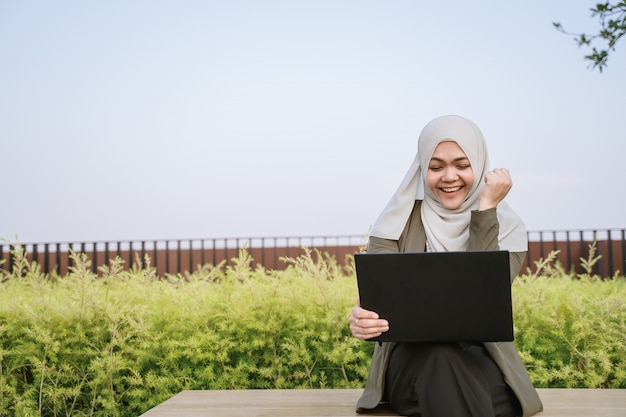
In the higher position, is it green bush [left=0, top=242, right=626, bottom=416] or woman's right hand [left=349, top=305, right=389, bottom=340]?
woman's right hand [left=349, top=305, right=389, bottom=340]

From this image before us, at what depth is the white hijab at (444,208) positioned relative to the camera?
7.50 ft

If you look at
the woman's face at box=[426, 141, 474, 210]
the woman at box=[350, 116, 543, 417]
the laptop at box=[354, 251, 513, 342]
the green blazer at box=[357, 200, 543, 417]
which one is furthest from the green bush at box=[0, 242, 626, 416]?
the laptop at box=[354, 251, 513, 342]

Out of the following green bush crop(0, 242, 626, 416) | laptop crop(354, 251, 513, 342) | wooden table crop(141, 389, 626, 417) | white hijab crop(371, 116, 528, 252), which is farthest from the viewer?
green bush crop(0, 242, 626, 416)

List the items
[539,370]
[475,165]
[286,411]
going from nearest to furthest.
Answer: [475,165] → [286,411] → [539,370]

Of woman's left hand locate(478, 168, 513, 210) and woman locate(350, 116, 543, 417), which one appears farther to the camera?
woman's left hand locate(478, 168, 513, 210)

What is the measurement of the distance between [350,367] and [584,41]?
322 centimetres

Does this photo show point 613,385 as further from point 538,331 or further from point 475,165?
point 475,165

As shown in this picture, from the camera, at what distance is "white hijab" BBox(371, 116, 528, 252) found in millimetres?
2285

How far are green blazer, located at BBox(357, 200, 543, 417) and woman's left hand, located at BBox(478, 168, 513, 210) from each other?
40 mm

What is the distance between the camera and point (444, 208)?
238 cm

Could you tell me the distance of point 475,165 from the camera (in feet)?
7.52

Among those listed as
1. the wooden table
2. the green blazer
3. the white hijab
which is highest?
the white hijab

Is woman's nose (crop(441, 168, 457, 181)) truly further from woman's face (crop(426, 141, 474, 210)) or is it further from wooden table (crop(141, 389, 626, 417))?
wooden table (crop(141, 389, 626, 417))

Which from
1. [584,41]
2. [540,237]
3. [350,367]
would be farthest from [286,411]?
[540,237]
